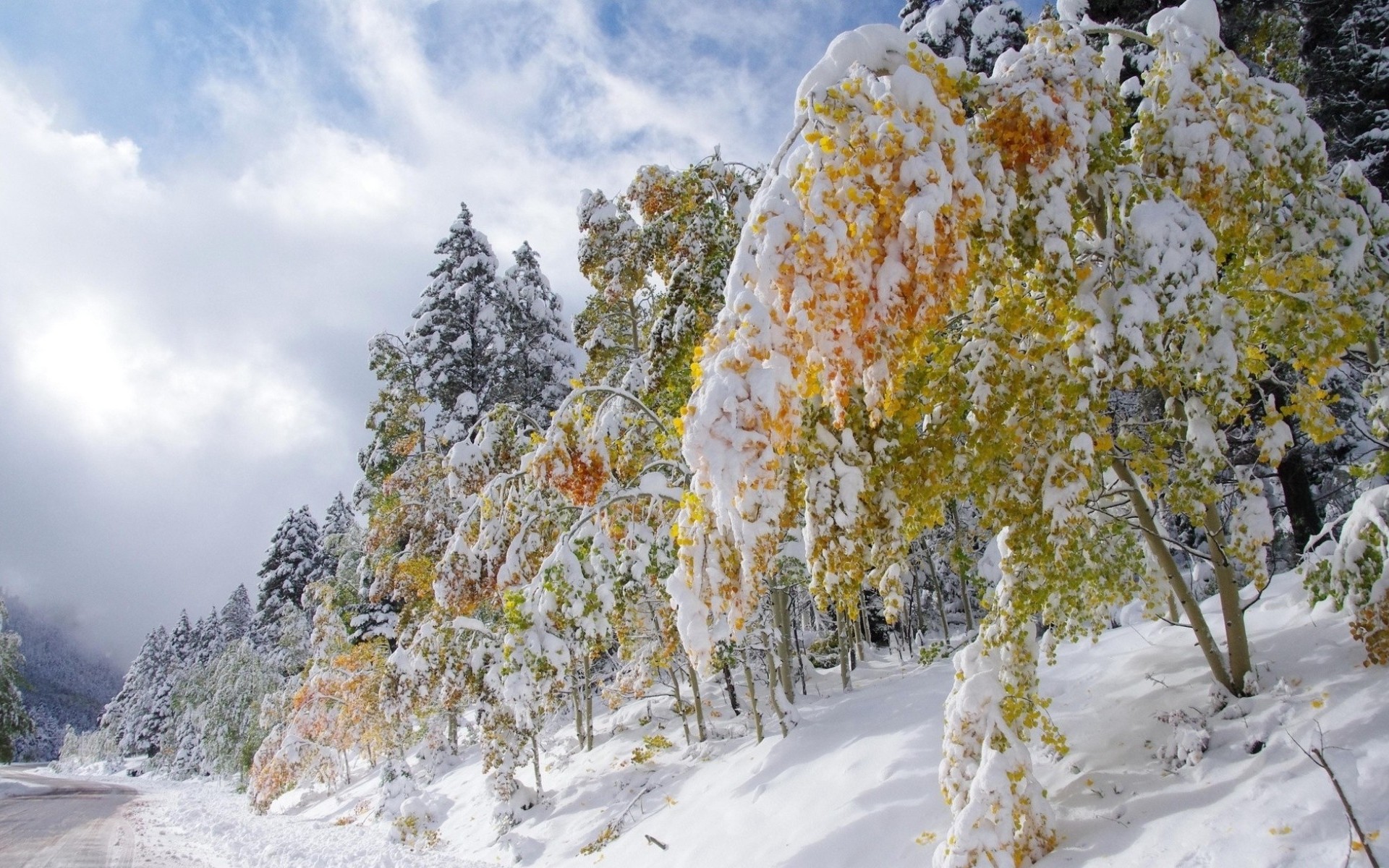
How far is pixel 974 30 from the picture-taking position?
13.7m

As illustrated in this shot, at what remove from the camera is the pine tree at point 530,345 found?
19969 mm

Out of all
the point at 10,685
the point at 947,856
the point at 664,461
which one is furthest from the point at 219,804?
the point at 947,856

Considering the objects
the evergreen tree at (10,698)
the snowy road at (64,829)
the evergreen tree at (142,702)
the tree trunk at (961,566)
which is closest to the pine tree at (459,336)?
the snowy road at (64,829)

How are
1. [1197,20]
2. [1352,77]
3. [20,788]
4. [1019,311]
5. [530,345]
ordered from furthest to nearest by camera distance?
[20,788] → [530,345] → [1352,77] → [1197,20] → [1019,311]

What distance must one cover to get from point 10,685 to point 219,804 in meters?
13.2

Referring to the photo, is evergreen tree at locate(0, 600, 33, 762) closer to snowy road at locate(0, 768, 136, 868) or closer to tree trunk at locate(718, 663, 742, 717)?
snowy road at locate(0, 768, 136, 868)

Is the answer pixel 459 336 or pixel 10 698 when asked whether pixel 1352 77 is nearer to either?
pixel 459 336

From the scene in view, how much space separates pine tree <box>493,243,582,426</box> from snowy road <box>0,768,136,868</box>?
41.8 ft

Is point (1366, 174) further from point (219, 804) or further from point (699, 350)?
point (219, 804)

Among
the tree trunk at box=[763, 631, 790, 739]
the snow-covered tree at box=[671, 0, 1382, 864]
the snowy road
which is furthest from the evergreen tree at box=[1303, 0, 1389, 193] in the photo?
the snowy road

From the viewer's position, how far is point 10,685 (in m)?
31.5

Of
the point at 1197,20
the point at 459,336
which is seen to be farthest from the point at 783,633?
the point at 459,336

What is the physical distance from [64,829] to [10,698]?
17.7 metres

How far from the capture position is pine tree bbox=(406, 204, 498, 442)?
1919 cm
